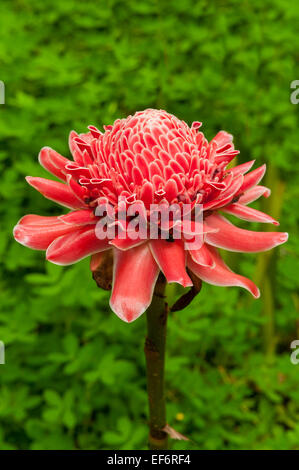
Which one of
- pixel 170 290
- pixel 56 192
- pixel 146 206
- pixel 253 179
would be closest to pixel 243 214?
pixel 253 179

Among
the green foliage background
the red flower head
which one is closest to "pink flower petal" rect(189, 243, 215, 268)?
the red flower head

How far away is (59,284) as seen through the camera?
126 cm

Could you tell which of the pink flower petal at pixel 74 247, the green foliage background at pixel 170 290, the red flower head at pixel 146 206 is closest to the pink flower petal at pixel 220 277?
the red flower head at pixel 146 206

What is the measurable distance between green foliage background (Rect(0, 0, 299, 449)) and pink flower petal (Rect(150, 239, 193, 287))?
59cm

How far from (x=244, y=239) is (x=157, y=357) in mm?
237

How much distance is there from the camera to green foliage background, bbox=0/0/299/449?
49.7 inches

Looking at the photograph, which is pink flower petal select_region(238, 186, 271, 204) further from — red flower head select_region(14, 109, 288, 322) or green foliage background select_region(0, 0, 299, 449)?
green foliage background select_region(0, 0, 299, 449)

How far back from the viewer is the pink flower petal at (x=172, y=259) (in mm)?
632

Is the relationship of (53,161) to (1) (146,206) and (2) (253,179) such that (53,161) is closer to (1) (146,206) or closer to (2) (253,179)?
(1) (146,206)

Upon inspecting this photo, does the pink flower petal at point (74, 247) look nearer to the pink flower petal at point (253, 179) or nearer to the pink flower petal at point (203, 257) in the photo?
the pink flower petal at point (203, 257)

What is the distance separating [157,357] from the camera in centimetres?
80

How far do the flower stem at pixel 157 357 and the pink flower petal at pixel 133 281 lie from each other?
0.06m

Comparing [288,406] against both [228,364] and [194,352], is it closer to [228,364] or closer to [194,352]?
[228,364]

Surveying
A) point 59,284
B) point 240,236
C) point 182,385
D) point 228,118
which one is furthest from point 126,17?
point 240,236
